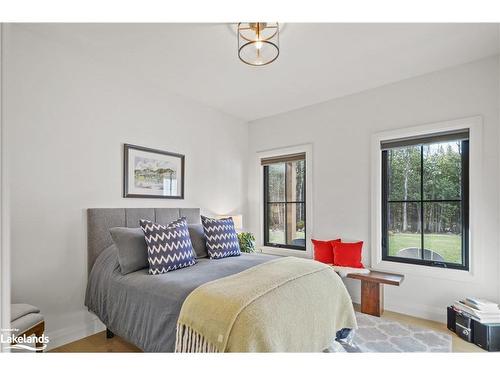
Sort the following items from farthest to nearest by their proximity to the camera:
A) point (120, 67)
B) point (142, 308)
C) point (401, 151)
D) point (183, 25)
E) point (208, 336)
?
point (401, 151)
point (120, 67)
point (183, 25)
point (142, 308)
point (208, 336)

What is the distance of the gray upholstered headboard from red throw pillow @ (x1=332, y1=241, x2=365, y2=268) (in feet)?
6.31

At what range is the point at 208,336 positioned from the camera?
1443 millimetres

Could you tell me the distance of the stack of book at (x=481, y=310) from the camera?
2195 millimetres

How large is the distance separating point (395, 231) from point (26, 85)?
12.0 ft

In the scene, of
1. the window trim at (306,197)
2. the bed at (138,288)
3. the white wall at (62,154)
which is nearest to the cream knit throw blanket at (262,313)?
the bed at (138,288)

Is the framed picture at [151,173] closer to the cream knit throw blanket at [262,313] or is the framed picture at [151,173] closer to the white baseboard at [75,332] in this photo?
the white baseboard at [75,332]

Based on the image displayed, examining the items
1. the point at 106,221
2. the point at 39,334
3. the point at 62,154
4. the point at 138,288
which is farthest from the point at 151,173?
the point at 39,334

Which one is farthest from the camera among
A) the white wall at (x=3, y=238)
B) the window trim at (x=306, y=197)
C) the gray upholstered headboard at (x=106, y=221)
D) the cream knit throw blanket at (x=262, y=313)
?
the window trim at (x=306, y=197)

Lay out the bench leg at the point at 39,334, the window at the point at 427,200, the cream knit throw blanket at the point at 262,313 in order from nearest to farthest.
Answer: the cream knit throw blanket at the point at 262,313, the bench leg at the point at 39,334, the window at the point at 427,200

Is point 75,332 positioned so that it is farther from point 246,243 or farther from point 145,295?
point 246,243

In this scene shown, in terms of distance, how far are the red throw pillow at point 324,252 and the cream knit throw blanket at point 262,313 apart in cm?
124
